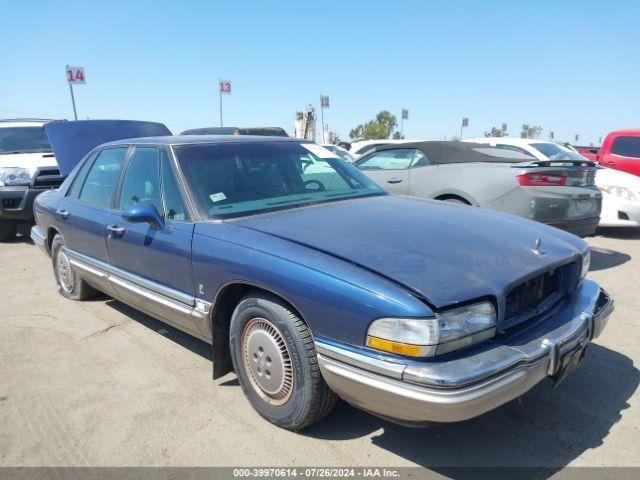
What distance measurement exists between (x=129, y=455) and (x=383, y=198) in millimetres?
2270

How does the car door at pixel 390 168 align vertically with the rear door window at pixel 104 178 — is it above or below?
below

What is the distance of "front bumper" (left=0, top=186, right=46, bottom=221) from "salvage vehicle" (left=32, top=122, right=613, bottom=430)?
4.08 metres

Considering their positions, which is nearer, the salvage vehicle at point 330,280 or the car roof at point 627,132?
the salvage vehicle at point 330,280

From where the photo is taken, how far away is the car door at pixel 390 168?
6156mm

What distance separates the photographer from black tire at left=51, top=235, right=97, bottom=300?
14.8ft

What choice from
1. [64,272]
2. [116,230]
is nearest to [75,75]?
[64,272]

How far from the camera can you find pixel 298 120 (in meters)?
19.3

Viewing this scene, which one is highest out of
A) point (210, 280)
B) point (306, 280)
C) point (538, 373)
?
point (306, 280)

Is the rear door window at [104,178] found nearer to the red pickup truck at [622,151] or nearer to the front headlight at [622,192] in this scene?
the front headlight at [622,192]

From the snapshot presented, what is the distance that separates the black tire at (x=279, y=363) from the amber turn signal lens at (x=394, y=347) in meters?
0.37

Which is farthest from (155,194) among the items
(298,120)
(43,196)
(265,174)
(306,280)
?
(298,120)

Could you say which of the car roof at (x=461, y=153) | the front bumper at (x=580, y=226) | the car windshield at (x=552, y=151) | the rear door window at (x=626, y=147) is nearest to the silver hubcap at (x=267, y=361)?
the front bumper at (x=580, y=226)

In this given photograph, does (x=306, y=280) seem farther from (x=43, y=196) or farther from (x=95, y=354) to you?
(x=43, y=196)

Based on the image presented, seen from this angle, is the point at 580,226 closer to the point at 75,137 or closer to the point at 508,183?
the point at 508,183
